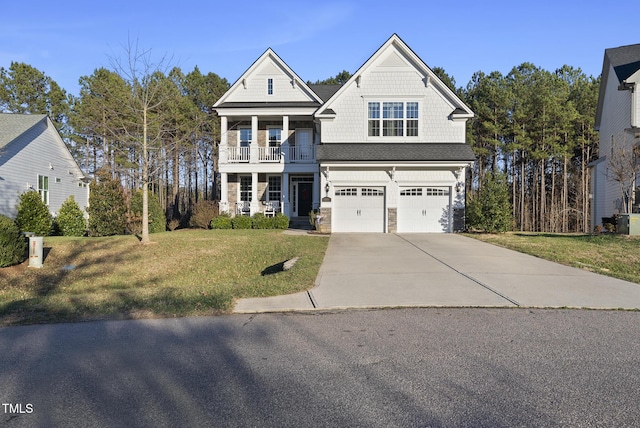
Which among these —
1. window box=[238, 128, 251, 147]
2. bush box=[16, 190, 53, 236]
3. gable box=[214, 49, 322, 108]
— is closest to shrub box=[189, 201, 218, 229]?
window box=[238, 128, 251, 147]

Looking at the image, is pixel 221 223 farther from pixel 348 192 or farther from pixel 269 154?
pixel 348 192

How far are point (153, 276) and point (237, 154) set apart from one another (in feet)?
43.9

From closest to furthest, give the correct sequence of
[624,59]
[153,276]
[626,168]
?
[153,276] → [626,168] → [624,59]

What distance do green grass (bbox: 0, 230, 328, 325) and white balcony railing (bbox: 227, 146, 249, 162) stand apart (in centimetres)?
675

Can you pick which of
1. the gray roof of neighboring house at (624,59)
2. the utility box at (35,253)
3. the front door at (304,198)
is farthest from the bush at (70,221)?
the gray roof of neighboring house at (624,59)

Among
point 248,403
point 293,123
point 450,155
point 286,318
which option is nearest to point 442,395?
point 248,403

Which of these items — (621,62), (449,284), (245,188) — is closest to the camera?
(449,284)

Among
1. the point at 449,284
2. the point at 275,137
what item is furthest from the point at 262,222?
the point at 449,284

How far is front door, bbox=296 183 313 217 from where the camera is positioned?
26.0 m

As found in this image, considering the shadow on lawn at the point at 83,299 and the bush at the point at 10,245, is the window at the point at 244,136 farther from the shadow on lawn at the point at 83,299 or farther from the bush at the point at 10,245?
the bush at the point at 10,245

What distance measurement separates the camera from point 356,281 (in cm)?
878

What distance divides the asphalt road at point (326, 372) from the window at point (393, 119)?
1574 centimetres

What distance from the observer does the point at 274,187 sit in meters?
25.7

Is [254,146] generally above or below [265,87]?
below
